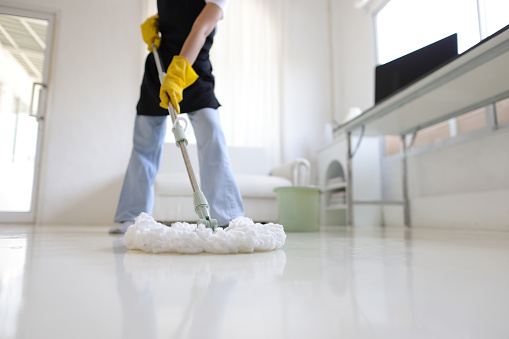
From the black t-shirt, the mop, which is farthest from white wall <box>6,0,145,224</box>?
the mop

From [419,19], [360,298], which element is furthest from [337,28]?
[360,298]

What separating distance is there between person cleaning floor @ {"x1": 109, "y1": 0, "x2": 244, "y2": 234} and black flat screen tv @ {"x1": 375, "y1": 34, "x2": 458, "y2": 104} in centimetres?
120

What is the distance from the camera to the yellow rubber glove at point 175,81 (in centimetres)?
115

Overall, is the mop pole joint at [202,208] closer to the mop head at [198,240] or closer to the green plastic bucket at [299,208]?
the mop head at [198,240]

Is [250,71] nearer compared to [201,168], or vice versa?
[201,168]

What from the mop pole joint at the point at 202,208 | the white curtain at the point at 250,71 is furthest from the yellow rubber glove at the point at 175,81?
the white curtain at the point at 250,71

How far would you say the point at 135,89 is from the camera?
3.77 m

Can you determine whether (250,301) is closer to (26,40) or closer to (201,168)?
(201,168)

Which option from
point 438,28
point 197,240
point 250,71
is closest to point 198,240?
point 197,240

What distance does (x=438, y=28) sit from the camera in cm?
270

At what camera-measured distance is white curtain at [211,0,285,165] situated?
3764 millimetres

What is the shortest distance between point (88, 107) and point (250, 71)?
169 centimetres

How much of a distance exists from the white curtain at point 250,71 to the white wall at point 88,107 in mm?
899

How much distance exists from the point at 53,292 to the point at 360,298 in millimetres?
289
